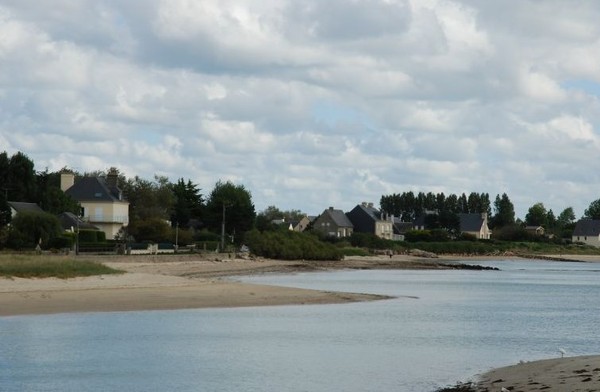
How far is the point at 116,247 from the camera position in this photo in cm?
6944

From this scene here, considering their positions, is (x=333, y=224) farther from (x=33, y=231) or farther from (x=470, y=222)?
(x=33, y=231)

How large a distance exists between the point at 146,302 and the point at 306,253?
56.1 m

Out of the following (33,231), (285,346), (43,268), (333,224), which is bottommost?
(285,346)

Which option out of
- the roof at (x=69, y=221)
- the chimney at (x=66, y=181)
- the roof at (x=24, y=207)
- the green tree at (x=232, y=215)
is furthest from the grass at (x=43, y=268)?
the green tree at (x=232, y=215)

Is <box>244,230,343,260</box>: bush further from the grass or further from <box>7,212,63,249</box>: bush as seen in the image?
the grass

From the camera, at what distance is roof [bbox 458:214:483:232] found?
165m

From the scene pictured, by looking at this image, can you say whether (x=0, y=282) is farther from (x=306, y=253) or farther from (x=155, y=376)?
(x=306, y=253)

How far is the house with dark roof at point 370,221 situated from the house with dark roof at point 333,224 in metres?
1.61

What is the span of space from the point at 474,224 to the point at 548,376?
148m

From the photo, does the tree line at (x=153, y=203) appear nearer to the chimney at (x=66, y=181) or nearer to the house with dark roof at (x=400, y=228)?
the chimney at (x=66, y=181)

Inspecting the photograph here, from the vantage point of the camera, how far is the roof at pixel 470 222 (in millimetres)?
164875

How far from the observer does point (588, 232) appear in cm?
16988

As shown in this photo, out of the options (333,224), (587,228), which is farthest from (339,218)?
(587,228)

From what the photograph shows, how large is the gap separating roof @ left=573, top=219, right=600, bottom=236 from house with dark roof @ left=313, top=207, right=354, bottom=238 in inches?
1812
